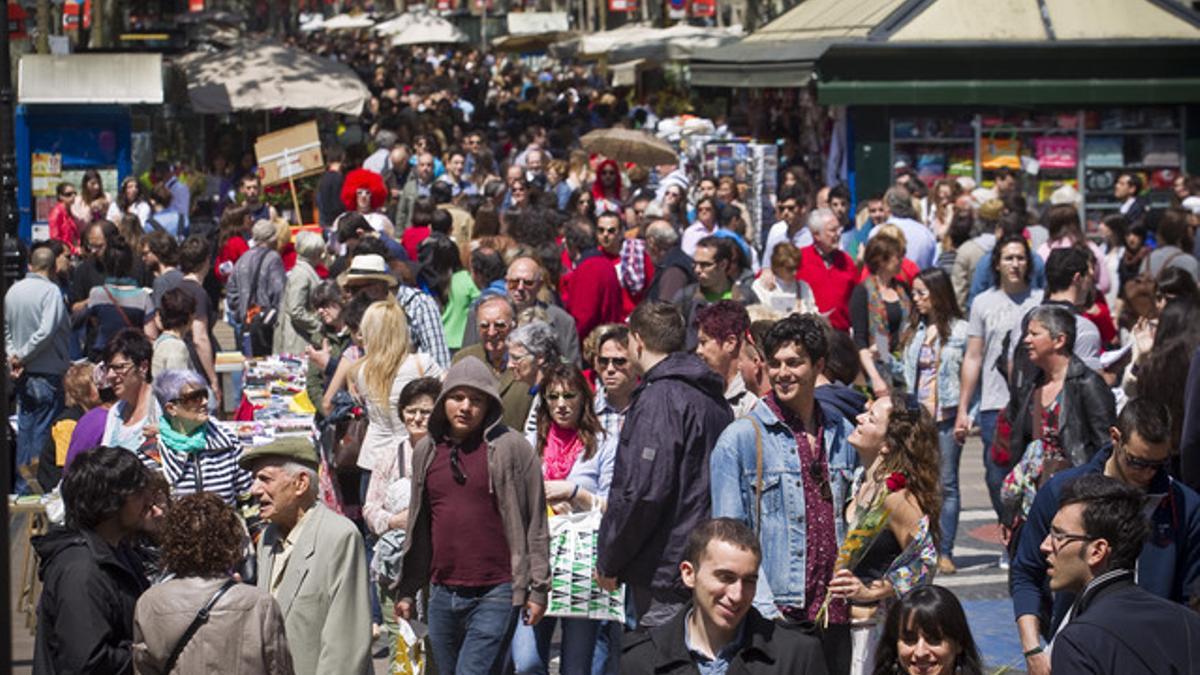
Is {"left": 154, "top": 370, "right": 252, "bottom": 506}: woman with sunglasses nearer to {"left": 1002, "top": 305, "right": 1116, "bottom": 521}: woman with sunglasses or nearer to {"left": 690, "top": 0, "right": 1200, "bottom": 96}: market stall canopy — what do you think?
{"left": 1002, "top": 305, "right": 1116, "bottom": 521}: woman with sunglasses

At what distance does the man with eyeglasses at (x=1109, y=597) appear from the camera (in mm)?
5531

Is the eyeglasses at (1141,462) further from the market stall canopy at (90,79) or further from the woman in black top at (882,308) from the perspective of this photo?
the market stall canopy at (90,79)

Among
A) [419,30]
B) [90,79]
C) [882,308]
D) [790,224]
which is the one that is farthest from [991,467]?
[419,30]

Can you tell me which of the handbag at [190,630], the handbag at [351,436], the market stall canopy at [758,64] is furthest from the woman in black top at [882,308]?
the market stall canopy at [758,64]

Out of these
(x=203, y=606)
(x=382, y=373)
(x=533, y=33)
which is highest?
(x=203, y=606)

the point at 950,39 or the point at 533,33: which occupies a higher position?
the point at 950,39

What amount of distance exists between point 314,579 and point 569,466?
210 centimetres

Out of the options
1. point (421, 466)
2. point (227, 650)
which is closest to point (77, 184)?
point (421, 466)

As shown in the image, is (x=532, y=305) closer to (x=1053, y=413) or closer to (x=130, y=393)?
(x=130, y=393)

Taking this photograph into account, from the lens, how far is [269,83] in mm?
30969

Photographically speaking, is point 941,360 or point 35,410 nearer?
point 941,360

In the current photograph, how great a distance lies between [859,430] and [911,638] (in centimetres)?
176

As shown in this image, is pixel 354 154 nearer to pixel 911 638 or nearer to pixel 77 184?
pixel 77 184

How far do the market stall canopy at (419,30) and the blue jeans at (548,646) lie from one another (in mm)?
49710
